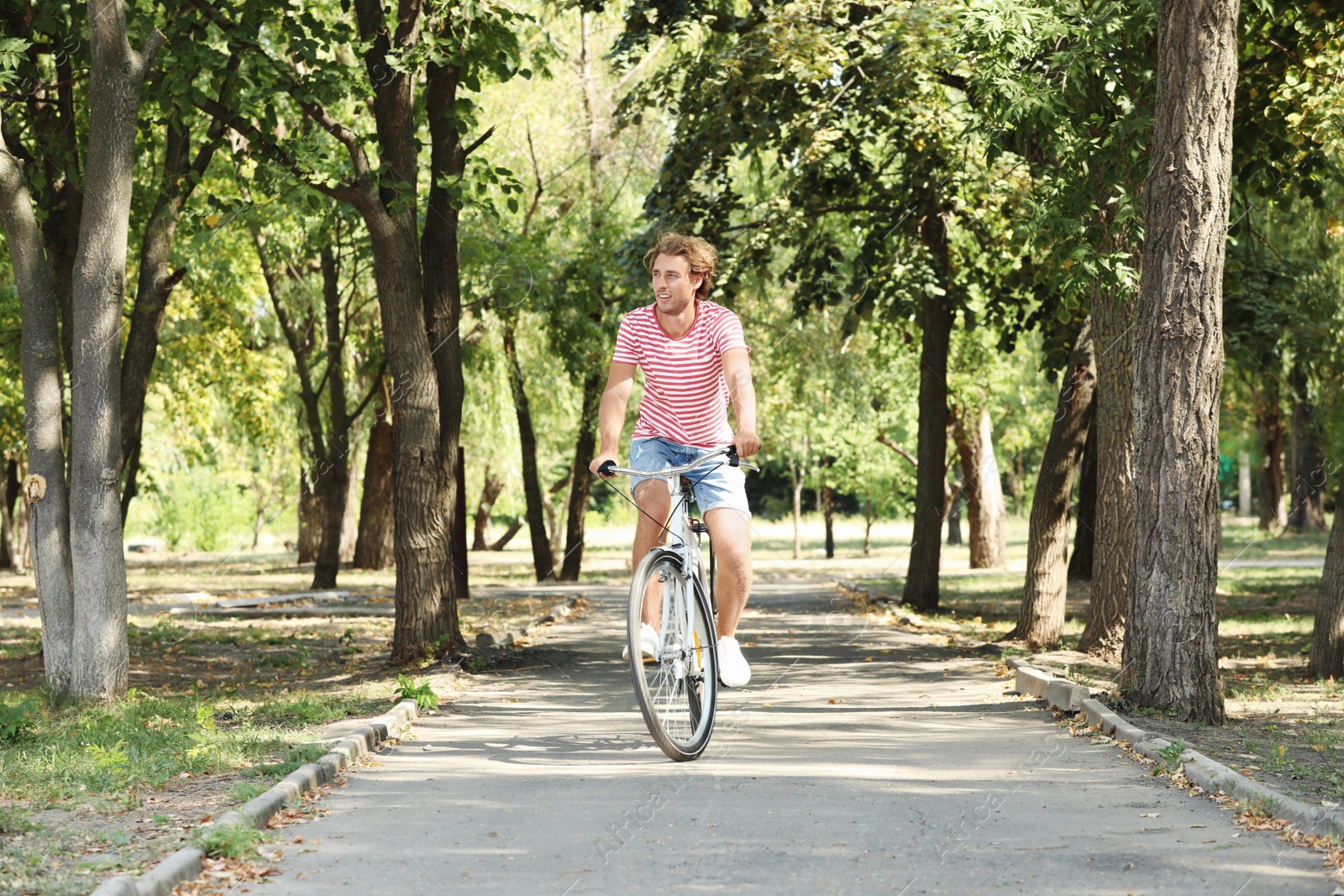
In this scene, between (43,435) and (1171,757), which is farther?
(43,435)

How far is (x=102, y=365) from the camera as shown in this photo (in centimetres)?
884

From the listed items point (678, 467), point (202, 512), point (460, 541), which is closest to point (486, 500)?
point (202, 512)

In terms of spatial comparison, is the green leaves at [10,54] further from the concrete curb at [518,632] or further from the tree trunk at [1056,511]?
the tree trunk at [1056,511]

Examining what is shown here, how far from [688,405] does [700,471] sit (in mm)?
340

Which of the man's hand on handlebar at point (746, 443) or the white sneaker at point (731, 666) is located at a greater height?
the man's hand on handlebar at point (746, 443)

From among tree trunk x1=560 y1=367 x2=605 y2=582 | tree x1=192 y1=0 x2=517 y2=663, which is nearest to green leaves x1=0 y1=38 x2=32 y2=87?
tree x1=192 y1=0 x2=517 y2=663

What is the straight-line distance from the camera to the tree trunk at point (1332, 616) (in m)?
10.1

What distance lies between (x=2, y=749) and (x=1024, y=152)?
33.2 feet

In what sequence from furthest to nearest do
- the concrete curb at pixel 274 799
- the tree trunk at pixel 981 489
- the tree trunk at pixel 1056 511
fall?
the tree trunk at pixel 981 489 → the tree trunk at pixel 1056 511 → the concrete curb at pixel 274 799

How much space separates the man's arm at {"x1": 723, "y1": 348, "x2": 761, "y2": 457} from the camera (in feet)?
20.4

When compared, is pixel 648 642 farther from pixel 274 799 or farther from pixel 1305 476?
pixel 1305 476

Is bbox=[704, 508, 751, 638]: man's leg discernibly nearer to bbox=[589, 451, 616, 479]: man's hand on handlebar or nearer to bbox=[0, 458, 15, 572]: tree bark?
bbox=[589, 451, 616, 479]: man's hand on handlebar

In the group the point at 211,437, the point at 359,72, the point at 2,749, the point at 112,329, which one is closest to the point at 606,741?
the point at 2,749

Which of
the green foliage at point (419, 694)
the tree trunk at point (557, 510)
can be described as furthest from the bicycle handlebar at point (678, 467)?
the tree trunk at point (557, 510)
